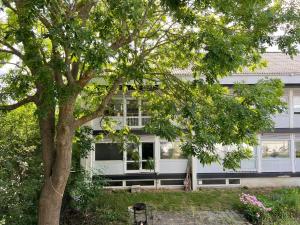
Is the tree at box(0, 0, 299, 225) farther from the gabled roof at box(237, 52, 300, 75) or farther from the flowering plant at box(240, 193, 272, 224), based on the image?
the gabled roof at box(237, 52, 300, 75)

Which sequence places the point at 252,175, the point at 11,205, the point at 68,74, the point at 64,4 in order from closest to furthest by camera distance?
the point at 64,4, the point at 68,74, the point at 11,205, the point at 252,175

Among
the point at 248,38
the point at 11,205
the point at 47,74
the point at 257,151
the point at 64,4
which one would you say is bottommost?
the point at 11,205

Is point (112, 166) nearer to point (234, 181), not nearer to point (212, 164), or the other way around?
point (212, 164)

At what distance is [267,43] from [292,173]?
1556cm

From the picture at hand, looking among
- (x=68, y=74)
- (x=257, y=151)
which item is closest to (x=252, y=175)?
(x=257, y=151)

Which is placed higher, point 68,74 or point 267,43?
point 267,43

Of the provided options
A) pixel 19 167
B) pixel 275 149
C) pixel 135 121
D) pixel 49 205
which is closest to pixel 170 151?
pixel 135 121

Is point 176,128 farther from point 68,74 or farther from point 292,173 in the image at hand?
point 292,173

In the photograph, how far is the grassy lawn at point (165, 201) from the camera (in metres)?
18.2

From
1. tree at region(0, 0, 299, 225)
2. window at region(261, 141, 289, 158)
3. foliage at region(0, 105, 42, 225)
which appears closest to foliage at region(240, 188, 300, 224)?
window at region(261, 141, 289, 158)

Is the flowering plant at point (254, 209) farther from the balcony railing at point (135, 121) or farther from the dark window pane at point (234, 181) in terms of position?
the balcony railing at point (135, 121)

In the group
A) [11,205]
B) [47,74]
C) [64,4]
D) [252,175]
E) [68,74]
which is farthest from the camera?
[252,175]

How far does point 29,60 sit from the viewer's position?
29.8 ft

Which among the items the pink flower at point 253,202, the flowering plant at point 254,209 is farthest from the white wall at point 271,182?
the flowering plant at point 254,209
